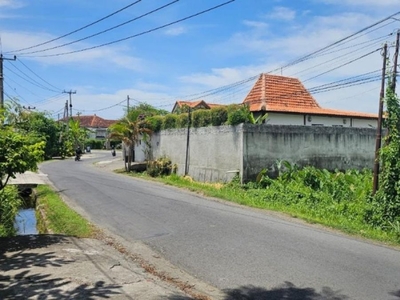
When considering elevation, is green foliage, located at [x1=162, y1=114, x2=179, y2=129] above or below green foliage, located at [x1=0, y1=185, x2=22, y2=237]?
above

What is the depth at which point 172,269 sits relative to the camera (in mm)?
6523

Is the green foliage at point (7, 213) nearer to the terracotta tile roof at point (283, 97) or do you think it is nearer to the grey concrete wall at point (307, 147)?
the grey concrete wall at point (307, 147)

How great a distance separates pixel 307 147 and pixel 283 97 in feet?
27.9

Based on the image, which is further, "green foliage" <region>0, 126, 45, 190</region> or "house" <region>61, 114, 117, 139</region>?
"house" <region>61, 114, 117, 139</region>

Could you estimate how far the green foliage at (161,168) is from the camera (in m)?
23.0

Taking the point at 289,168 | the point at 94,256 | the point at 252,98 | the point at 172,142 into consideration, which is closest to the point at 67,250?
the point at 94,256

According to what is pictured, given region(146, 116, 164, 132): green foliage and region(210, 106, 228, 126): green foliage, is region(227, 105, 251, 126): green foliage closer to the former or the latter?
region(210, 106, 228, 126): green foliage

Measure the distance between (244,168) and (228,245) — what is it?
28.0 ft

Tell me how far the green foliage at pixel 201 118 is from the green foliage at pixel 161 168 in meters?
3.59

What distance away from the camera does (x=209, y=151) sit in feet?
61.2

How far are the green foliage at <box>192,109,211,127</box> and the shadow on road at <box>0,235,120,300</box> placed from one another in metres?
13.0

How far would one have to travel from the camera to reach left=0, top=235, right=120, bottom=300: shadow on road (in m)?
4.95

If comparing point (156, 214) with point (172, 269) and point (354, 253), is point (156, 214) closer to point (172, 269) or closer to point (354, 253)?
point (172, 269)

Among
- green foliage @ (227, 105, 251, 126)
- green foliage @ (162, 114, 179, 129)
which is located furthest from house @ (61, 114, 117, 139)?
green foliage @ (227, 105, 251, 126)
